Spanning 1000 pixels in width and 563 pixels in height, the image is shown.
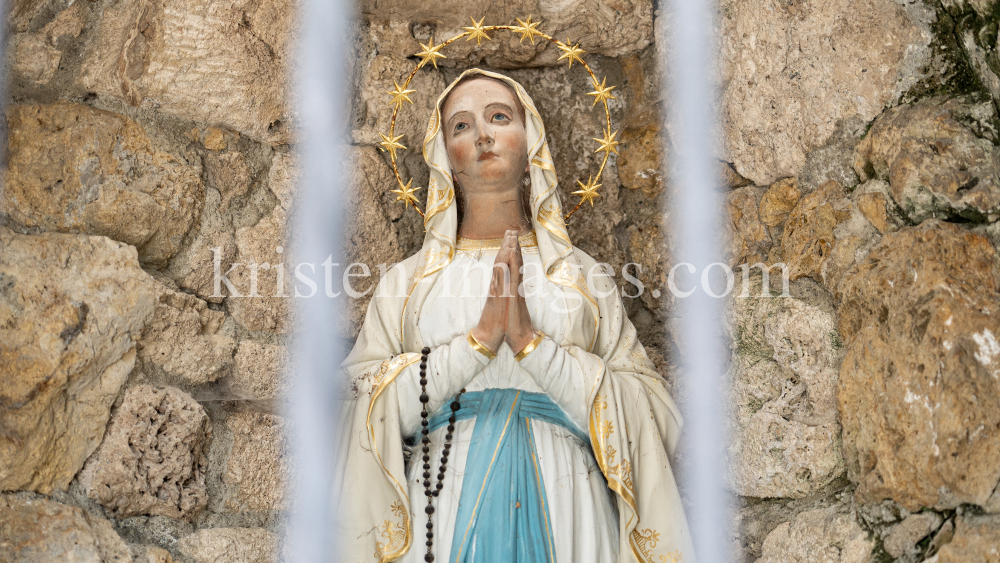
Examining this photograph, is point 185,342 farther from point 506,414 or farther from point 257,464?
point 506,414

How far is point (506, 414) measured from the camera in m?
2.45

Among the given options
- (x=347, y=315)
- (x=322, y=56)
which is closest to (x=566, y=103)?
(x=322, y=56)

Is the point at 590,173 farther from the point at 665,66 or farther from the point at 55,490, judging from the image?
the point at 55,490

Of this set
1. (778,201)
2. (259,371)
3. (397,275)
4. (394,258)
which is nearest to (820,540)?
(778,201)

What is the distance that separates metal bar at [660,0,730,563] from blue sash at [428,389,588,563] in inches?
16.2

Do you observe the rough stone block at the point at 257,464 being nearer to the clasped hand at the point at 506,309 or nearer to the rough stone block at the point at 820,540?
the clasped hand at the point at 506,309

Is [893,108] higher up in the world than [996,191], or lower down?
higher up

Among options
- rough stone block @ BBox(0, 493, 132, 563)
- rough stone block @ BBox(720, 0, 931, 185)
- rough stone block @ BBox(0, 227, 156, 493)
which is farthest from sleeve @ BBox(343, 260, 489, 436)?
rough stone block @ BBox(720, 0, 931, 185)

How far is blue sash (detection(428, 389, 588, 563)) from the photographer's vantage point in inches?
92.4

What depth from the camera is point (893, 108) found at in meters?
2.45

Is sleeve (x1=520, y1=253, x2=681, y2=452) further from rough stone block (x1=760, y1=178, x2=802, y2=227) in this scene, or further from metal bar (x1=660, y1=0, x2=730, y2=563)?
rough stone block (x1=760, y1=178, x2=802, y2=227)

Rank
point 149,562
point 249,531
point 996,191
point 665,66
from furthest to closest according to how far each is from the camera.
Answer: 1. point 665,66
2. point 249,531
3. point 149,562
4. point 996,191

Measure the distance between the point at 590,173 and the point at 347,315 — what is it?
86cm

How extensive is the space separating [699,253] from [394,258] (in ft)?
2.89
